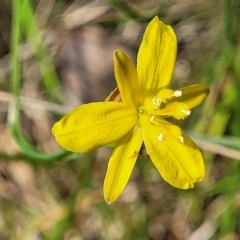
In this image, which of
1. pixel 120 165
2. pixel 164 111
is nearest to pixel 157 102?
pixel 164 111

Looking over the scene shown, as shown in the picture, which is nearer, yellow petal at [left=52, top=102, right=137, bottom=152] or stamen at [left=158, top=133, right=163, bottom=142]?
yellow petal at [left=52, top=102, right=137, bottom=152]

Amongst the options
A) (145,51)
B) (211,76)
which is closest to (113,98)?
(145,51)

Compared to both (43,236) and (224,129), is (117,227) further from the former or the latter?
(224,129)

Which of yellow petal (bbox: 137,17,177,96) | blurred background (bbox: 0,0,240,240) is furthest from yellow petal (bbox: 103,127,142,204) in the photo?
blurred background (bbox: 0,0,240,240)

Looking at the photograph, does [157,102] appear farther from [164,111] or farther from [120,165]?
[120,165]

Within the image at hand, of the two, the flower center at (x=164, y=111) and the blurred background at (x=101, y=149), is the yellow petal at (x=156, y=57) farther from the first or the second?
the blurred background at (x=101, y=149)

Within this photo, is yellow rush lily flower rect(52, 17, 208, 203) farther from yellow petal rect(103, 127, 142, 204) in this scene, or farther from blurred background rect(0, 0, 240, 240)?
blurred background rect(0, 0, 240, 240)
